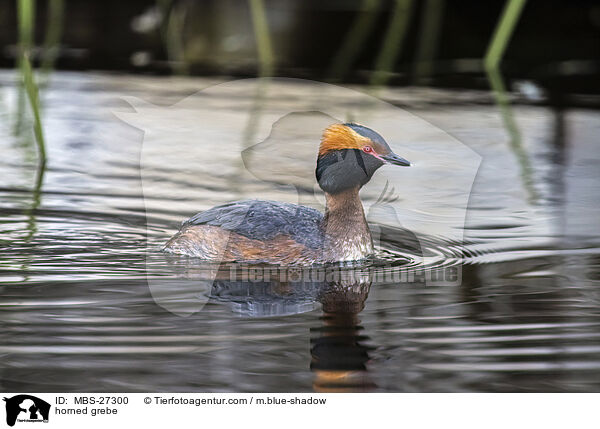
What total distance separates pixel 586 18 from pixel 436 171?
9.78m

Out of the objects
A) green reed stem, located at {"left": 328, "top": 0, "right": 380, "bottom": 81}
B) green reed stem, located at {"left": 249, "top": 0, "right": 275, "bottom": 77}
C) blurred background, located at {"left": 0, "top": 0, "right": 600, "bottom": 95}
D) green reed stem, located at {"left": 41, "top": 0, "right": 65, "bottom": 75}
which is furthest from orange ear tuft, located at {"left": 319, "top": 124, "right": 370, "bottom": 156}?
green reed stem, located at {"left": 41, "top": 0, "right": 65, "bottom": 75}

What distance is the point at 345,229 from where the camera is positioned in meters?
6.75

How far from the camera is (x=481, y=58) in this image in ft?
51.0

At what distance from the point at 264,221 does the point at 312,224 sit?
0.94 feet

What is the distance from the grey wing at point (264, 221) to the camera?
21.8 feet

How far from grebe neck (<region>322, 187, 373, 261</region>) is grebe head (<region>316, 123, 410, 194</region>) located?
0.06 meters

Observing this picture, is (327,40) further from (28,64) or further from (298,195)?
(28,64)

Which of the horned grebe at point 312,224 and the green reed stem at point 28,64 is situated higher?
the green reed stem at point 28,64

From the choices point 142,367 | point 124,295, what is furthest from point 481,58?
point 142,367

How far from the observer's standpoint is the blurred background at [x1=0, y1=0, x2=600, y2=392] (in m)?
4.93

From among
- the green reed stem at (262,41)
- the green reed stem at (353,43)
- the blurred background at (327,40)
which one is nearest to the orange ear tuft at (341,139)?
the green reed stem at (262,41)

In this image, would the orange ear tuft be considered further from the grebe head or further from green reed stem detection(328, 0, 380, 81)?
green reed stem detection(328, 0, 380, 81)

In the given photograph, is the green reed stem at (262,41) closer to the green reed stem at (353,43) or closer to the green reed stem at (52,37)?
the green reed stem at (353,43)
